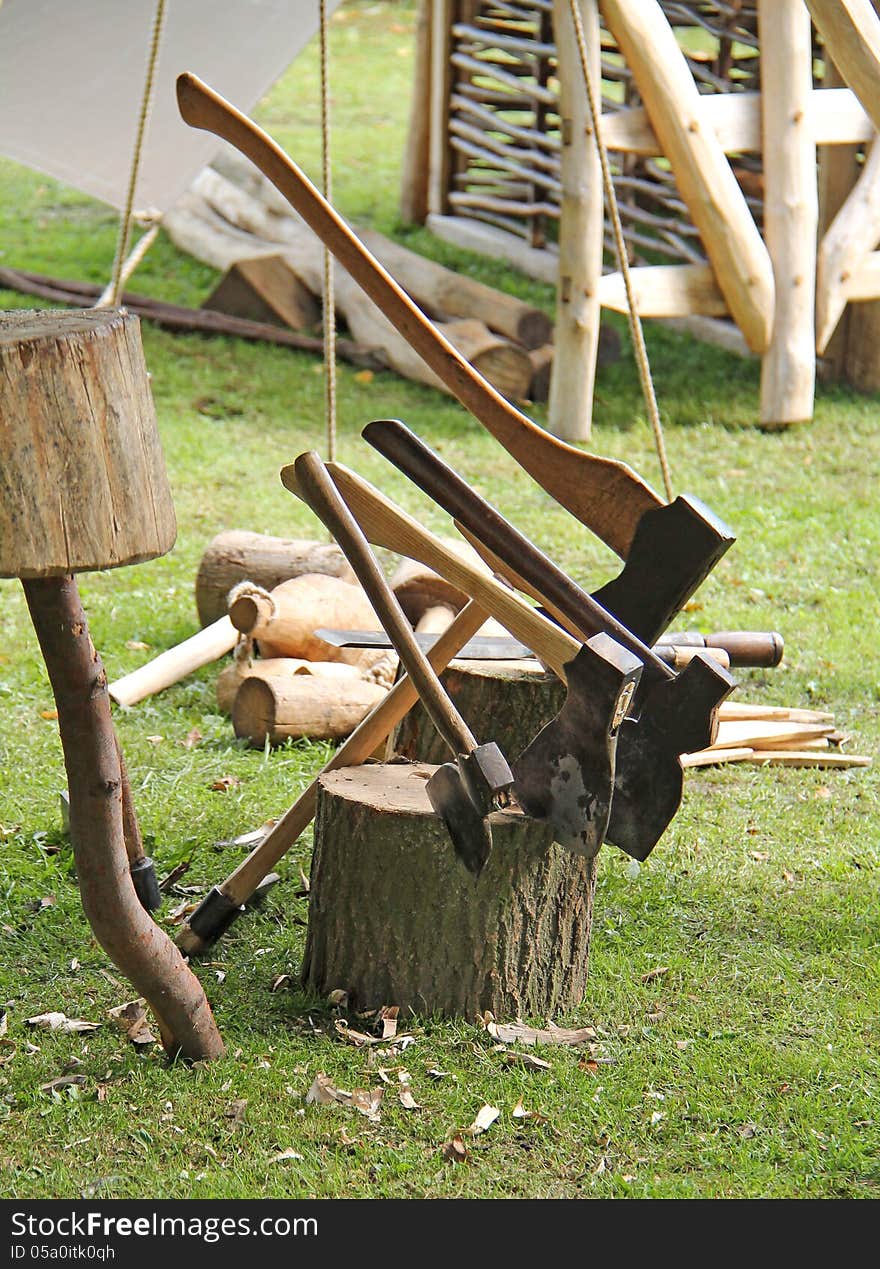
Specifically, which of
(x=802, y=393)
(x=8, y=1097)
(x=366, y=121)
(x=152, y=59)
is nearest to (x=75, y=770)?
(x=8, y=1097)

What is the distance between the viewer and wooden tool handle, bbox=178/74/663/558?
2.79 metres

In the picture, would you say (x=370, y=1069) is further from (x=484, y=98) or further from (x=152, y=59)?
(x=484, y=98)

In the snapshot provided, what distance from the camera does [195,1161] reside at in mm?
2414

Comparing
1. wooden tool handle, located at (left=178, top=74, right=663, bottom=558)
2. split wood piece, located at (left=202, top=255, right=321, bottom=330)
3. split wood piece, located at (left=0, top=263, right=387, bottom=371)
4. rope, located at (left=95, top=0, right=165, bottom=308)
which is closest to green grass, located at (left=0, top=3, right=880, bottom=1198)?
wooden tool handle, located at (left=178, top=74, right=663, bottom=558)

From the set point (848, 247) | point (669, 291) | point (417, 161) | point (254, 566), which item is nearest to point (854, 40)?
point (254, 566)

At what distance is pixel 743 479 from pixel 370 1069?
4.44 metres

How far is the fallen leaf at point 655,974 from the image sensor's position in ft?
9.93

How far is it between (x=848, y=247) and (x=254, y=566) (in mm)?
3837

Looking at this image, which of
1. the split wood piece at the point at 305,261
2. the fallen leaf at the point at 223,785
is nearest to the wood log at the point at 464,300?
the split wood piece at the point at 305,261

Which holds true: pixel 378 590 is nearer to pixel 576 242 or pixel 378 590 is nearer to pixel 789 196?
pixel 576 242

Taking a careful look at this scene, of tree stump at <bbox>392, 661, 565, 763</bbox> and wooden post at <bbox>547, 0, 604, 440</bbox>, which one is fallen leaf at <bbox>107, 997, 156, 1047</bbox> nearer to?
tree stump at <bbox>392, 661, 565, 763</bbox>

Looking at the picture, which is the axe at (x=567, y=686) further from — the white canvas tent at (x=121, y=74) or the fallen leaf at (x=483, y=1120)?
→ the white canvas tent at (x=121, y=74)

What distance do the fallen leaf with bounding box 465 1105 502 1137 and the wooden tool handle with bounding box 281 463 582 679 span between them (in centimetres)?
82

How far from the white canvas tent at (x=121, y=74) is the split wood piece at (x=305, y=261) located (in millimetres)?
1036
